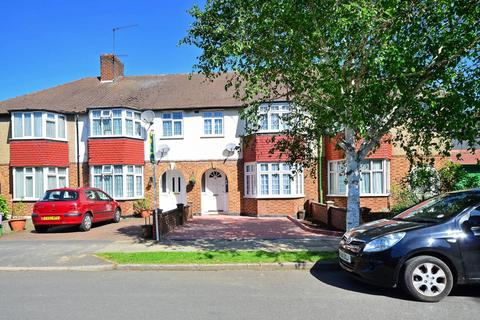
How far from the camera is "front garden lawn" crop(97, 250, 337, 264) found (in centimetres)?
769

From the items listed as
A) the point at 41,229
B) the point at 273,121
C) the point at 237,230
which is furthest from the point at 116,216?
the point at 273,121

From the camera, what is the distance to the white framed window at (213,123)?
713 inches

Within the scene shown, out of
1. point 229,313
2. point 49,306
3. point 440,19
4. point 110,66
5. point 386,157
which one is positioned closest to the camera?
point 229,313

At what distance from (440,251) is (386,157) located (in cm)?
1187

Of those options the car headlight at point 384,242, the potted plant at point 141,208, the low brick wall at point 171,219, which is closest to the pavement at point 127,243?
the low brick wall at point 171,219

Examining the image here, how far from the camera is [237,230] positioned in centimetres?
1266

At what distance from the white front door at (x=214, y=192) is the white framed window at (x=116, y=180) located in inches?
139

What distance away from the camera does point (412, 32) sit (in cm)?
727

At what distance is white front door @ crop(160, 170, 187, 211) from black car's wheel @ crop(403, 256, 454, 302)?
48.0 feet

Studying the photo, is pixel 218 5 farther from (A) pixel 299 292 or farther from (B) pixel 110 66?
(B) pixel 110 66

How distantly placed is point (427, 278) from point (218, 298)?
3.13 meters

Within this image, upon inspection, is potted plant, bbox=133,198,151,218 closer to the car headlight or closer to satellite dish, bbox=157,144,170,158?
satellite dish, bbox=157,144,170,158

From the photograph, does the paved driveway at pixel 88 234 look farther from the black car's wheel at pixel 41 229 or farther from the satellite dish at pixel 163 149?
the satellite dish at pixel 163 149

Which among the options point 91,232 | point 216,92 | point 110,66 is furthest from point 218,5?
point 110,66
